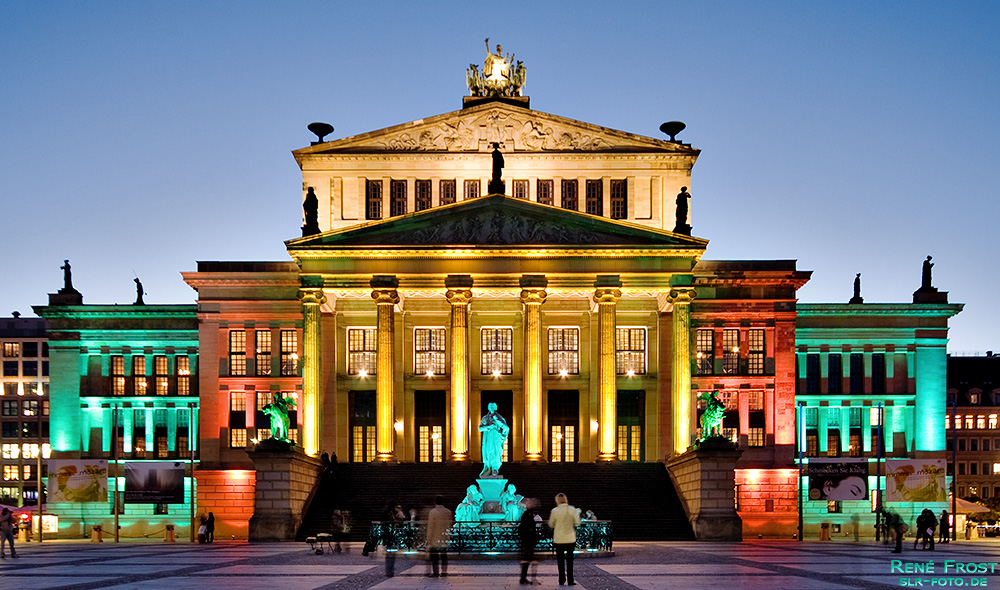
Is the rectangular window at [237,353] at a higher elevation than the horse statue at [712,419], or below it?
higher

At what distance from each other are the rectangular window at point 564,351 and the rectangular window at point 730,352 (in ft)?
29.4

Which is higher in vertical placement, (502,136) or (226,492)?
(502,136)

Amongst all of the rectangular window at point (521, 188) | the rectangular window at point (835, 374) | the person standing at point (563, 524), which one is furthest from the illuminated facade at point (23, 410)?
the person standing at point (563, 524)

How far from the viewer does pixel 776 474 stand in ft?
210

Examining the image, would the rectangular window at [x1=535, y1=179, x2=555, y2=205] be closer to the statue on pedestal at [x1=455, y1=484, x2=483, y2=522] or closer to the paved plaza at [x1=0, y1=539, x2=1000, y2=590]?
the paved plaza at [x1=0, y1=539, x2=1000, y2=590]

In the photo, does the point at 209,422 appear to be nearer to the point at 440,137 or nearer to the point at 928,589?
the point at 440,137

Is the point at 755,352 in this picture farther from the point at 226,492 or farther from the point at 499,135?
the point at 226,492

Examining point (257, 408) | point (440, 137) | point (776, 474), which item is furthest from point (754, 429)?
point (257, 408)

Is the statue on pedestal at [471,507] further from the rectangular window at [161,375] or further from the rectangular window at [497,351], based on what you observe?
the rectangular window at [161,375]

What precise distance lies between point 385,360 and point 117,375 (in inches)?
840

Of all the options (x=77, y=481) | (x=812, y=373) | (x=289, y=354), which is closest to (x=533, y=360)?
(x=289, y=354)

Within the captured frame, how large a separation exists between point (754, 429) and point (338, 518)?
34.5 meters

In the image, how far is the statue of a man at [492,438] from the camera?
40.2m

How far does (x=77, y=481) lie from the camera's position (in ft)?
210
